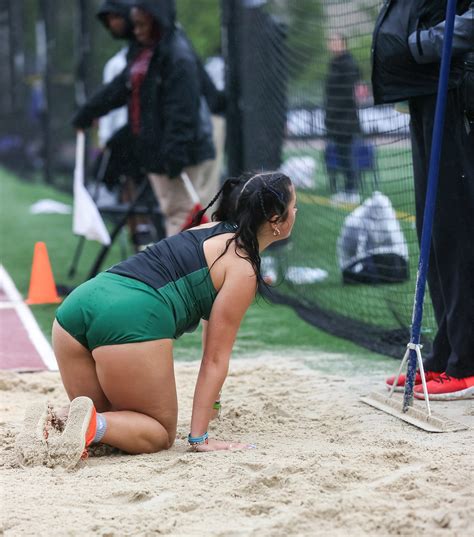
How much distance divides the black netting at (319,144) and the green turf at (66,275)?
0.31 metres

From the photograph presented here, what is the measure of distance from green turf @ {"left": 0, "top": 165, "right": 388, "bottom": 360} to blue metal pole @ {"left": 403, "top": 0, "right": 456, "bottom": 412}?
2.52ft

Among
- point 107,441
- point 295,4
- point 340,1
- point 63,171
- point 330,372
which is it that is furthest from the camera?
point 63,171

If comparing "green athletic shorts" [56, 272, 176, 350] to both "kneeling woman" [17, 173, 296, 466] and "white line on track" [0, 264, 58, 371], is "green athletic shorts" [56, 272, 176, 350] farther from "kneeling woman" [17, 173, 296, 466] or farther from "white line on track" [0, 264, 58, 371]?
"white line on track" [0, 264, 58, 371]

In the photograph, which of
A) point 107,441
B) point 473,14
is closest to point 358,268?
point 473,14

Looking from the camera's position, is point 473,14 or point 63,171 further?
point 63,171

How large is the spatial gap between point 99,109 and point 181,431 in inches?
174

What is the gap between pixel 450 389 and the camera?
5.07m

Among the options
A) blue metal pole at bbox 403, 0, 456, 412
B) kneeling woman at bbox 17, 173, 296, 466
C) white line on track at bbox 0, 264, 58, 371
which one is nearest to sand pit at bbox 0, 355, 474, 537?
kneeling woman at bbox 17, 173, 296, 466

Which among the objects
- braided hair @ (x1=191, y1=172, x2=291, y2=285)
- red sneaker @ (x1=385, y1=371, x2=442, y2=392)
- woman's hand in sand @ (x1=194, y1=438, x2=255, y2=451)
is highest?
braided hair @ (x1=191, y1=172, x2=291, y2=285)

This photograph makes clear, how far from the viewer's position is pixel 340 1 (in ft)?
25.0

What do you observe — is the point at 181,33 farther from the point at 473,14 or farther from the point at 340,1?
the point at 473,14

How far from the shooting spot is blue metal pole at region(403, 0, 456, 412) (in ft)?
14.8

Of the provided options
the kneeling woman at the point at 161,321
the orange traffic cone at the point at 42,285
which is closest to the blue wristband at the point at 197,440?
the kneeling woman at the point at 161,321

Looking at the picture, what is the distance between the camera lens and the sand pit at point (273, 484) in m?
3.26
